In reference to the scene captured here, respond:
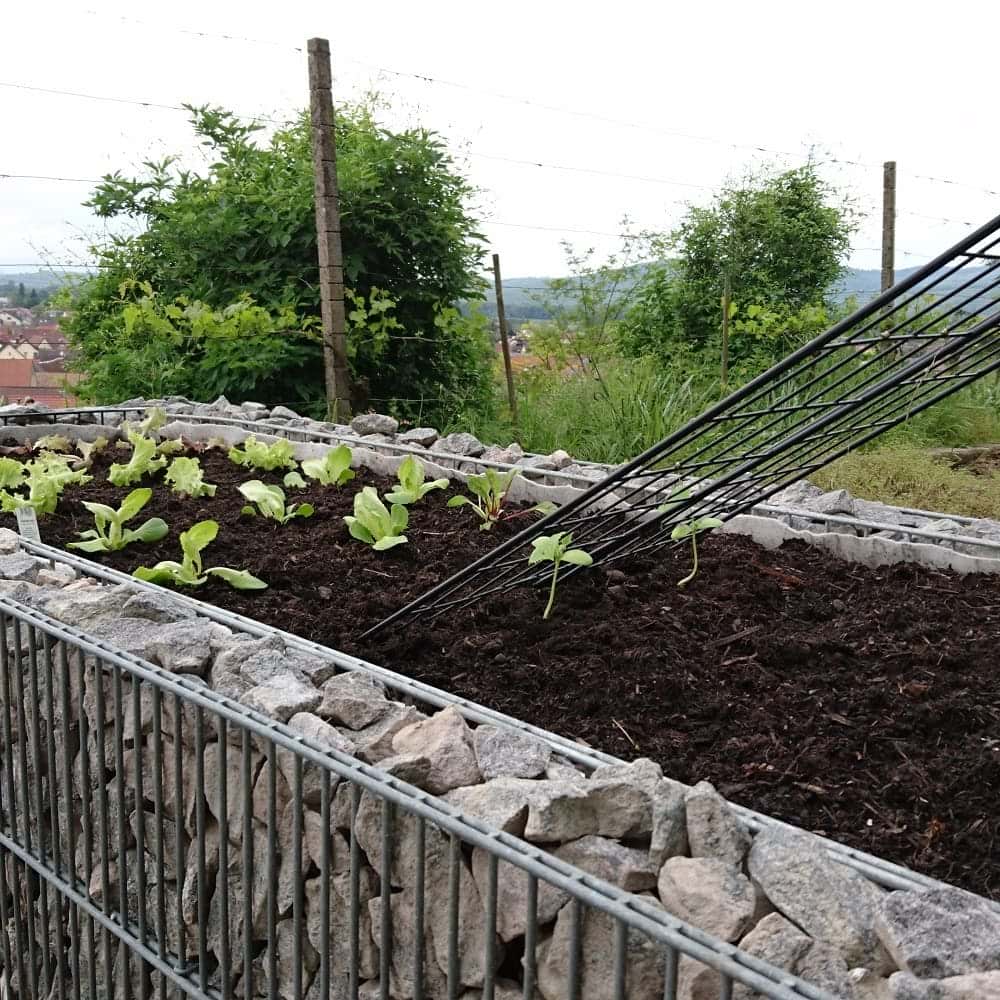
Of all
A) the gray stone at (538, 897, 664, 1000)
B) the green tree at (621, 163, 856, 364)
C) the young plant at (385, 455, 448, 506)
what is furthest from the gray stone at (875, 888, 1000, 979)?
the green tree at (621, 163, 856, 364)

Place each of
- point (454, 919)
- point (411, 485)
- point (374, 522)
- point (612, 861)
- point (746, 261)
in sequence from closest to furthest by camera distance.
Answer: point (454, 919)
point (612, 861)
point (374, 522)
point (411, 485)
point (746, 261)

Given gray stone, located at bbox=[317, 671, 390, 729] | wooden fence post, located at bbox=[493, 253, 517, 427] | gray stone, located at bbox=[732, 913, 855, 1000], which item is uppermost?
wooden fence post, located at bbox=[493, 253, 517, 427]

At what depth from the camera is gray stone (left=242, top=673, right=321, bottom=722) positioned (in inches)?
84.5

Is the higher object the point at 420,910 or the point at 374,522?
the point at 374,522

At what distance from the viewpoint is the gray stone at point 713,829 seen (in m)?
1.64

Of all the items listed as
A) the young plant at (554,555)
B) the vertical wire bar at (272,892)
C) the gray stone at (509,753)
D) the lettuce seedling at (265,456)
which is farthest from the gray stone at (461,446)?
the vertical wire bar at (272,892)

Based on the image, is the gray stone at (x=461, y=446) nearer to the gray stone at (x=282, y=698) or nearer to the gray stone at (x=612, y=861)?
the gray stone at (x=282, y=698)

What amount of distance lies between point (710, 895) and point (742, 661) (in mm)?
1212

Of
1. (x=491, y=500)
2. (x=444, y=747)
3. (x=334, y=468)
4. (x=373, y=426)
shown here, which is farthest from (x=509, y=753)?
(x=373, y=426)

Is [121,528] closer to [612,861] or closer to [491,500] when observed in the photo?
[491,500]

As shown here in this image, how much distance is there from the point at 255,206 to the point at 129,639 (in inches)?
230

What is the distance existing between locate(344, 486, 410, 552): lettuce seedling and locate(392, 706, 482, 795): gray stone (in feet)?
5.10

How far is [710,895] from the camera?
4.91 ft

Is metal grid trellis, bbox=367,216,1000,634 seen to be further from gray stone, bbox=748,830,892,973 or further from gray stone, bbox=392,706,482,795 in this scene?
gray stone, bbox=748,830,892,973
